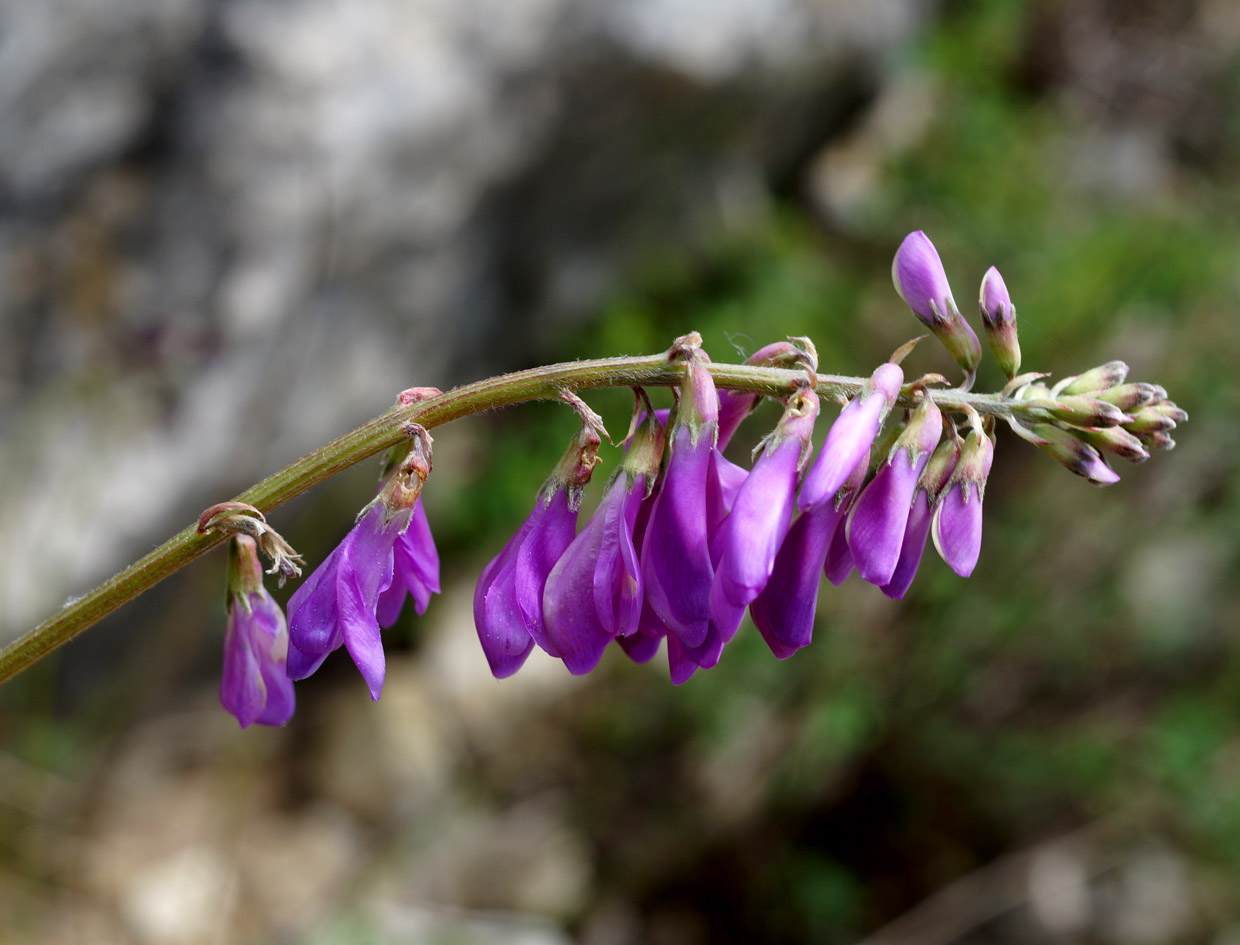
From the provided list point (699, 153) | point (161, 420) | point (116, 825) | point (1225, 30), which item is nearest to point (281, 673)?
point (161, 420)

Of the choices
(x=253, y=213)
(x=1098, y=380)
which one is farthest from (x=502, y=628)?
(x=253, y=213)

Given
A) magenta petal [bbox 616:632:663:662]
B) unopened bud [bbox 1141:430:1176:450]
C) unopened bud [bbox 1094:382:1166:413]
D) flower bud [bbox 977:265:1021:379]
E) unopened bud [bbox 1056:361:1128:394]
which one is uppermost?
flower bud [bbox 977:265:1021:379]

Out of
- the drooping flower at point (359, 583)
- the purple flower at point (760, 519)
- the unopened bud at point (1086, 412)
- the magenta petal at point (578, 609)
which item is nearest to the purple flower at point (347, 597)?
the drooping flower at point (359, 583)

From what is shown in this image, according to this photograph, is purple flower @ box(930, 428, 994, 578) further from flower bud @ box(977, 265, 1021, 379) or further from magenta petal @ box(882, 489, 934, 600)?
flower bud @ box(977, 265, 1021, 379)

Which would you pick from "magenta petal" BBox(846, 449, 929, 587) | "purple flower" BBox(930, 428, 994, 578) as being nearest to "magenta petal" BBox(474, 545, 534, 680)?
"magenta petal" BBox(846, 449, 929, 587)

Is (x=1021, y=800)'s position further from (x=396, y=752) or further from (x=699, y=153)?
(x=699, y=153)

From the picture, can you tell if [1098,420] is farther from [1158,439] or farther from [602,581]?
[602,581]

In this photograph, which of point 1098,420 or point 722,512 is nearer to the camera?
point 1098,420
